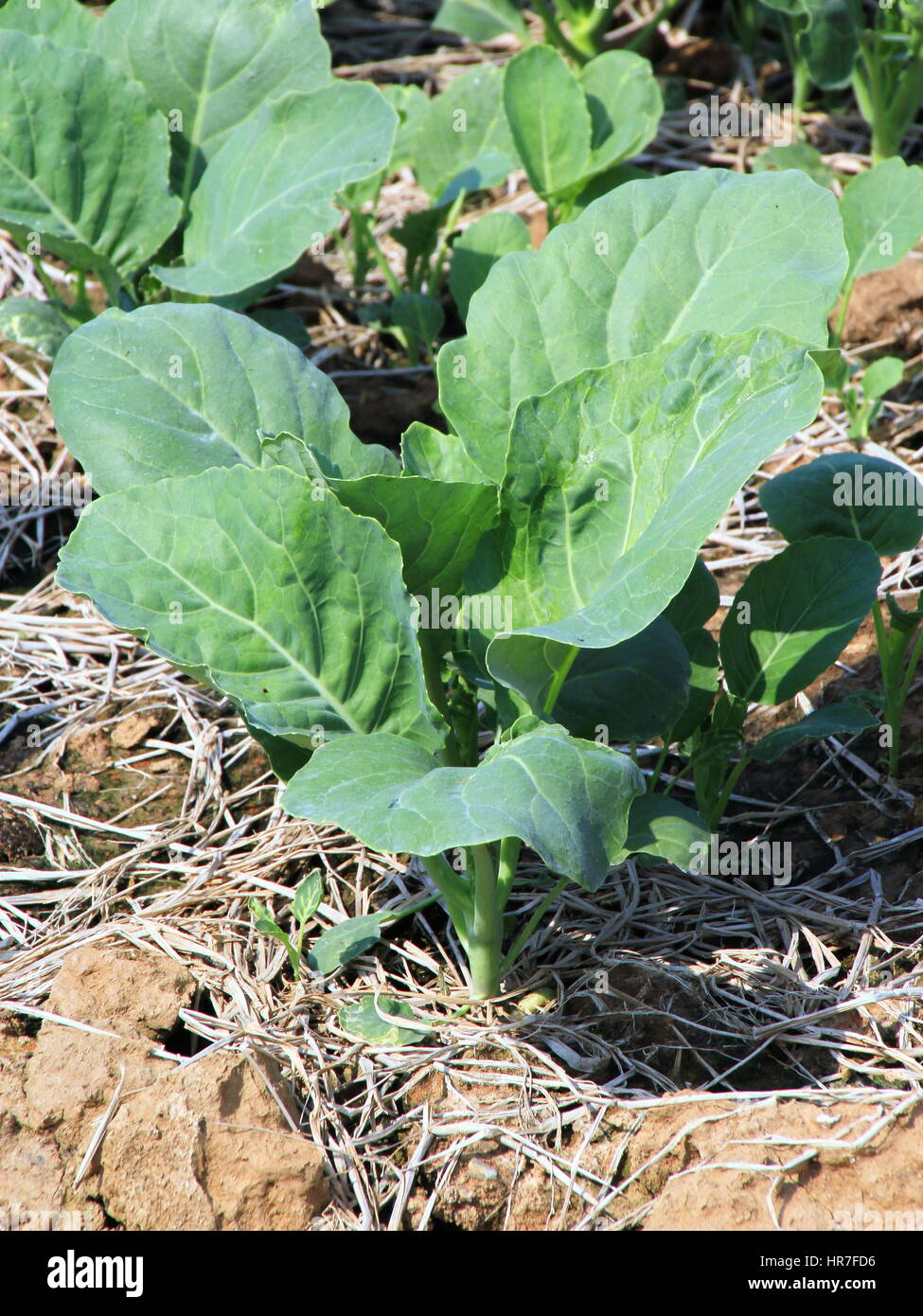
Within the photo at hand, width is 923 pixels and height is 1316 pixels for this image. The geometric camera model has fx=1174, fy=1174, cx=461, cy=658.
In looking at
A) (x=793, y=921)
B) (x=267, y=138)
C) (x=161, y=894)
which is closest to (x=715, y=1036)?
(x=793, y=921)

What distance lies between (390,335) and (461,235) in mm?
340

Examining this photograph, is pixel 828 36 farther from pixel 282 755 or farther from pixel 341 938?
pixel 341 938

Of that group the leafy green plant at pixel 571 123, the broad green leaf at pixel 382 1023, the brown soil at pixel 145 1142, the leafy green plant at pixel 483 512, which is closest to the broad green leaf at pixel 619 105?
the leafy green plant at pixel 571 123

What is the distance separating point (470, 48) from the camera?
9.92 feet

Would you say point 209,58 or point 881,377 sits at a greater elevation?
point 209,58

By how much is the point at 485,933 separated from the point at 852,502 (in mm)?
676

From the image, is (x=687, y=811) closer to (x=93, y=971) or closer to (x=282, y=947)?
(x=282, y=947)

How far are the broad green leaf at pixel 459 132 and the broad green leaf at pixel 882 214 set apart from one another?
2.39 ft

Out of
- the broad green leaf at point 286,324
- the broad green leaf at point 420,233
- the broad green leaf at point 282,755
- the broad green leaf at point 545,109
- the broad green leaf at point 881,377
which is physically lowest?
the broad green leaf at point 282,755

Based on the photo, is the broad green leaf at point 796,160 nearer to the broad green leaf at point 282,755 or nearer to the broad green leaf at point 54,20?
the broad green leaf at point 54,20

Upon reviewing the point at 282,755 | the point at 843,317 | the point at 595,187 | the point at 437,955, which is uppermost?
the point at 595,187

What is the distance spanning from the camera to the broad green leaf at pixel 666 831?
3.66 feet

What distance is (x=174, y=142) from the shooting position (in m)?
2.11

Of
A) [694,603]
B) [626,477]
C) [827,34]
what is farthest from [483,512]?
[827,34]
